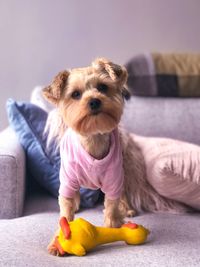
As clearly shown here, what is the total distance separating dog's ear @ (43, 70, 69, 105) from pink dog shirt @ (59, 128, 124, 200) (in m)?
0.17

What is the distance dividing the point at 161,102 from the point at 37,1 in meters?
0.87

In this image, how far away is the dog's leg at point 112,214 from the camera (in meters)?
1.45

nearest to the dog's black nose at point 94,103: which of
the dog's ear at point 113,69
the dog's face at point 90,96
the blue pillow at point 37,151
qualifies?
the dog's face at point 90,96

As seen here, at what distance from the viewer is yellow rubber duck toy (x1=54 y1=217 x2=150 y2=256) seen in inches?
47.7

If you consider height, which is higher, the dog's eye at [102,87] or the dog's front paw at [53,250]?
the dog's eye at [102,87]

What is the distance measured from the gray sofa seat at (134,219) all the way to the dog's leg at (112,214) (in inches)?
2.3

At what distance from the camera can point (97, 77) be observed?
1.33m

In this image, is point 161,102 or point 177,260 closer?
point 177,260

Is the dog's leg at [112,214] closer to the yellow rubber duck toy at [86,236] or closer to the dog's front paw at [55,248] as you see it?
the yellow rubber duck toy at [86,236]

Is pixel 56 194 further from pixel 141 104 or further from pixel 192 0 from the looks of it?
pixel 192 0

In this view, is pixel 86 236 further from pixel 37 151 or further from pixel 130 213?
pixel 37 151

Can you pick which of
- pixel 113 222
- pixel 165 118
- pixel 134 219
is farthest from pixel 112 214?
pixel 165 118

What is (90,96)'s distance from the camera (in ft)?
4.18

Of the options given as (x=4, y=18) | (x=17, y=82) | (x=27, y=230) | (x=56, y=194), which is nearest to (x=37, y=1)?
(x=4, y=18)
